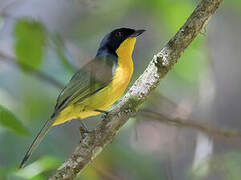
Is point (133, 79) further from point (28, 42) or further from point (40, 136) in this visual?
point (28, 42)

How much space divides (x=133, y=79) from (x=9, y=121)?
7.95ft

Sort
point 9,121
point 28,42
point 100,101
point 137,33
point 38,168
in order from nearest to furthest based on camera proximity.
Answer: point 9,121 → point 38,168 → point 28,42 → point 100,101 → point 137,33

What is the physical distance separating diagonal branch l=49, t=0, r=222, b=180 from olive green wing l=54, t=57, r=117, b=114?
1.25m

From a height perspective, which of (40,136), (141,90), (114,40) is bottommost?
(40,136)

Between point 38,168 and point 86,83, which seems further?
point 86,83

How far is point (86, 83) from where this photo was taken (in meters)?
4.64

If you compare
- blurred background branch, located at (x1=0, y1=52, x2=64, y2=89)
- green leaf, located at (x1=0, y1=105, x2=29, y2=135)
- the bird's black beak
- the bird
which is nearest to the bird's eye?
the bird's black beak

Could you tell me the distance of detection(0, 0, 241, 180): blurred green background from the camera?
385cm

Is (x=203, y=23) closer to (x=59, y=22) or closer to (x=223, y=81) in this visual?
(x=223, y=81)

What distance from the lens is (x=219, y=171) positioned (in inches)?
176

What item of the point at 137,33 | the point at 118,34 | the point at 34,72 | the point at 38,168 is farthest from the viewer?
the point at 118,34

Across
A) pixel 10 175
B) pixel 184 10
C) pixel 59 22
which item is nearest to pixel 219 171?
pixel 184 10

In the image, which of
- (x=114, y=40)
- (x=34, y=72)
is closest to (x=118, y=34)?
(x=114, y=40)

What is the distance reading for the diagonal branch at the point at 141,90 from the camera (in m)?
2.97
